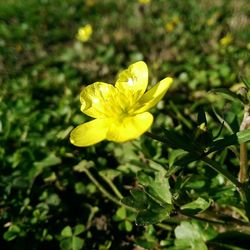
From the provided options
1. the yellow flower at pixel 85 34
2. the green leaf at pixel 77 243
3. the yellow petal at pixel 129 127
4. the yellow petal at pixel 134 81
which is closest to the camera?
the yellow petal at pixel 129 127

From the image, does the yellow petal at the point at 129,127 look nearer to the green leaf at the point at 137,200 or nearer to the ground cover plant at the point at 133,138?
the ground cover plant at the point at 133,138

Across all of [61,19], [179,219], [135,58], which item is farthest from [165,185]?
[61,19]

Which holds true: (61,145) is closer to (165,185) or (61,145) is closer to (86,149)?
(86,149)

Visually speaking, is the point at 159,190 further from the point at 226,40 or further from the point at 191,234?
the point at 226,40

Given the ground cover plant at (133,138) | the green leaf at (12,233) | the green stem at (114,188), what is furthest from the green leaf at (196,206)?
the green leaf at (12,233)

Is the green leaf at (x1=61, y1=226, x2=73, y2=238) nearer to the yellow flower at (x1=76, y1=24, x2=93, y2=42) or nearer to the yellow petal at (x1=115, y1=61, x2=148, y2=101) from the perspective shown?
the yellow petal at (x1=115, y1=61, x2=148, y2=101)

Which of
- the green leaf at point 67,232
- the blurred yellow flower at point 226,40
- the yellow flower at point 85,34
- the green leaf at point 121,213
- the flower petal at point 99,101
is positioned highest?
the flower petal at point 99,101
